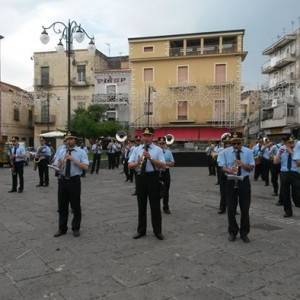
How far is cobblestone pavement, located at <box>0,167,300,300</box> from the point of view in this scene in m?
4.41

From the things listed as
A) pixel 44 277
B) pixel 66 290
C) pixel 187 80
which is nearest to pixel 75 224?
pixel 44 277

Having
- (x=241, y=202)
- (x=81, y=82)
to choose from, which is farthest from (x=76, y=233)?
(x=81, y=82)

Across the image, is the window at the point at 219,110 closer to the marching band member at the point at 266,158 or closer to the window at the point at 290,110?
the window at the point at 290,110

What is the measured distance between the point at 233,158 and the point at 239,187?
0.47 meters

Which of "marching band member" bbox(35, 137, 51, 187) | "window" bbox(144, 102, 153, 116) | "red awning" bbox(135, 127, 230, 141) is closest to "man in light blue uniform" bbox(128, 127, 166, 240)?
"marching band member" bbox(35, 137, 51, 187)

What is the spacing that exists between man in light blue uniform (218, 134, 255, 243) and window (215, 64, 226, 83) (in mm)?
37101

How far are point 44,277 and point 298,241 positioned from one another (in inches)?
153

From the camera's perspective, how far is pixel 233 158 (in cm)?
645

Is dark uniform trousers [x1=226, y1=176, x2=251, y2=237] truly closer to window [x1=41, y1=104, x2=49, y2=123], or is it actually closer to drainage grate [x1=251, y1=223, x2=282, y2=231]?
drainage grate [x1=251, y1=223, x2=282, y2=231]

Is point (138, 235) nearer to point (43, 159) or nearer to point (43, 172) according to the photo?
point (43, 159)

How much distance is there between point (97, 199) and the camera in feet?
36.1

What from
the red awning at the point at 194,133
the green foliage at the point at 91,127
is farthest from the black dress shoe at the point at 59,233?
the red awning at the point at 194,133

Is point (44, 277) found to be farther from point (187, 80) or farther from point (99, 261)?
point (187, 80)

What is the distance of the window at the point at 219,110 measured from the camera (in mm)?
42625
